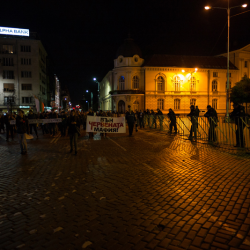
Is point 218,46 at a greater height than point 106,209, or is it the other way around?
point 218,46

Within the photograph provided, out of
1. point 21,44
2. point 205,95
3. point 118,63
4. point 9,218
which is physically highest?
point 21,44

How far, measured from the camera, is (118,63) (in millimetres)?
53500

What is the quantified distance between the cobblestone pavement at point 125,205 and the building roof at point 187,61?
46.8 meters

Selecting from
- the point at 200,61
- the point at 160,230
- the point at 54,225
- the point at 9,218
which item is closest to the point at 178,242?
the point at 160,230

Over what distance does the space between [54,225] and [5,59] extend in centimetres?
6506

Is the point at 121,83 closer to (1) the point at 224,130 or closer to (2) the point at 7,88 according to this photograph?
(2) the point at 7,88

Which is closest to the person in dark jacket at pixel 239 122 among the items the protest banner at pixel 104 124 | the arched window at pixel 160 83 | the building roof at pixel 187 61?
the protest banner at pixel 104 124

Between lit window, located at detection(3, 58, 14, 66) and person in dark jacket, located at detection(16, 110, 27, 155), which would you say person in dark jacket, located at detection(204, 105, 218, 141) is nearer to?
person in dark jacket, located at detection(16, 110, 27, 155)

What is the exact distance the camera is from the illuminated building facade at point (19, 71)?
198 feet

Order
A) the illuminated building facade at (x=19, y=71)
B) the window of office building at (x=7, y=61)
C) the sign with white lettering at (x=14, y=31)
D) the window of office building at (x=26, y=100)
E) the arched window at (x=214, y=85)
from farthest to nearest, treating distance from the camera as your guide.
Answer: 1. the sign with white lettering at (x=14, y=31)
2. the window of office building at (x=26, y=100)
3. the window of office building at (x=7, y=61)
4. the illuminated building facade at (x=19, y=71)
5. the arched window at (x=214, y=85)

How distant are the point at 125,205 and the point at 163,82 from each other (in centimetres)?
5043

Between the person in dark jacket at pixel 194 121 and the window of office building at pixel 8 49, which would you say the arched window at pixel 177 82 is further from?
the window of office building at pixel 8 49

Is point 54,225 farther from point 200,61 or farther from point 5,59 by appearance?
point 5,59

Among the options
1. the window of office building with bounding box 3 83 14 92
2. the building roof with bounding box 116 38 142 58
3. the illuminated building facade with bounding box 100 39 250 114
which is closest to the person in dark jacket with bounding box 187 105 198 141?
the illuminated building facade with bounding box 100 39 250 114
